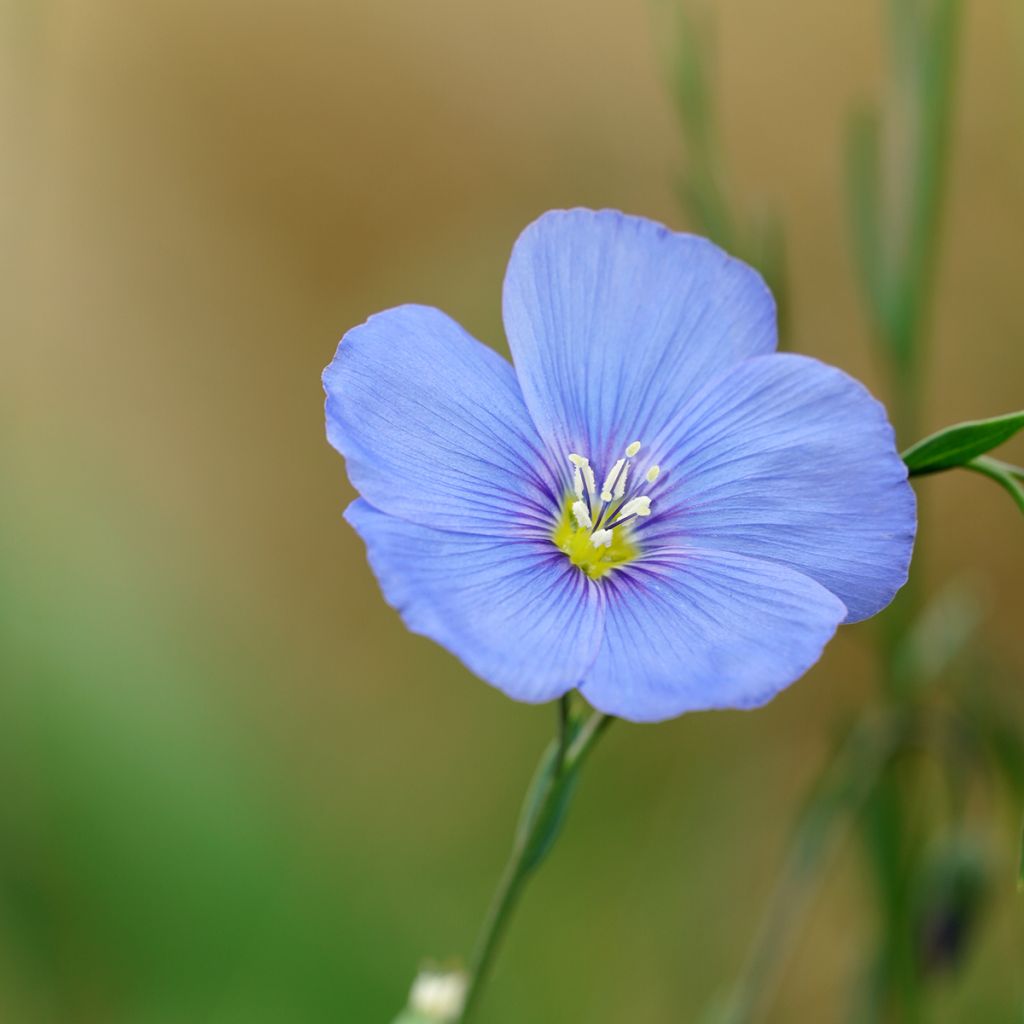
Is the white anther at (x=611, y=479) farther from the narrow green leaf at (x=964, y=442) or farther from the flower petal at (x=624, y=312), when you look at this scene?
the narrow green leaf at (x=964, y=442)

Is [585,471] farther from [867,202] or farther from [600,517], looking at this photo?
[867,202]

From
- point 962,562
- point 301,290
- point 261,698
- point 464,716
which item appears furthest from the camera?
point 301,290

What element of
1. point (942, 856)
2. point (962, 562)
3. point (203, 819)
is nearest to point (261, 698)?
point (203, 819)

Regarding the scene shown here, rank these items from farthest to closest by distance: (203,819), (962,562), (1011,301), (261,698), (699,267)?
(962,562) → (1011,301) → (261,698) → (203,819) → (699,267)

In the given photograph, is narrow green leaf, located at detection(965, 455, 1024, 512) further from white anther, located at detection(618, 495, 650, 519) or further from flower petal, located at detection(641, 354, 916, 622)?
white anther, located at detection(618, 495, 650, 519)

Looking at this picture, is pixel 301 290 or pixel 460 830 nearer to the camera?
pixel 460 830

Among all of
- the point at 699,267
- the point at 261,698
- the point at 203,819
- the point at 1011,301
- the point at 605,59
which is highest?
the point at 605,59

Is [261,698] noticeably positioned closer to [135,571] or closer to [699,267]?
[135,571]

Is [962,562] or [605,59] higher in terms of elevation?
[605,59]
